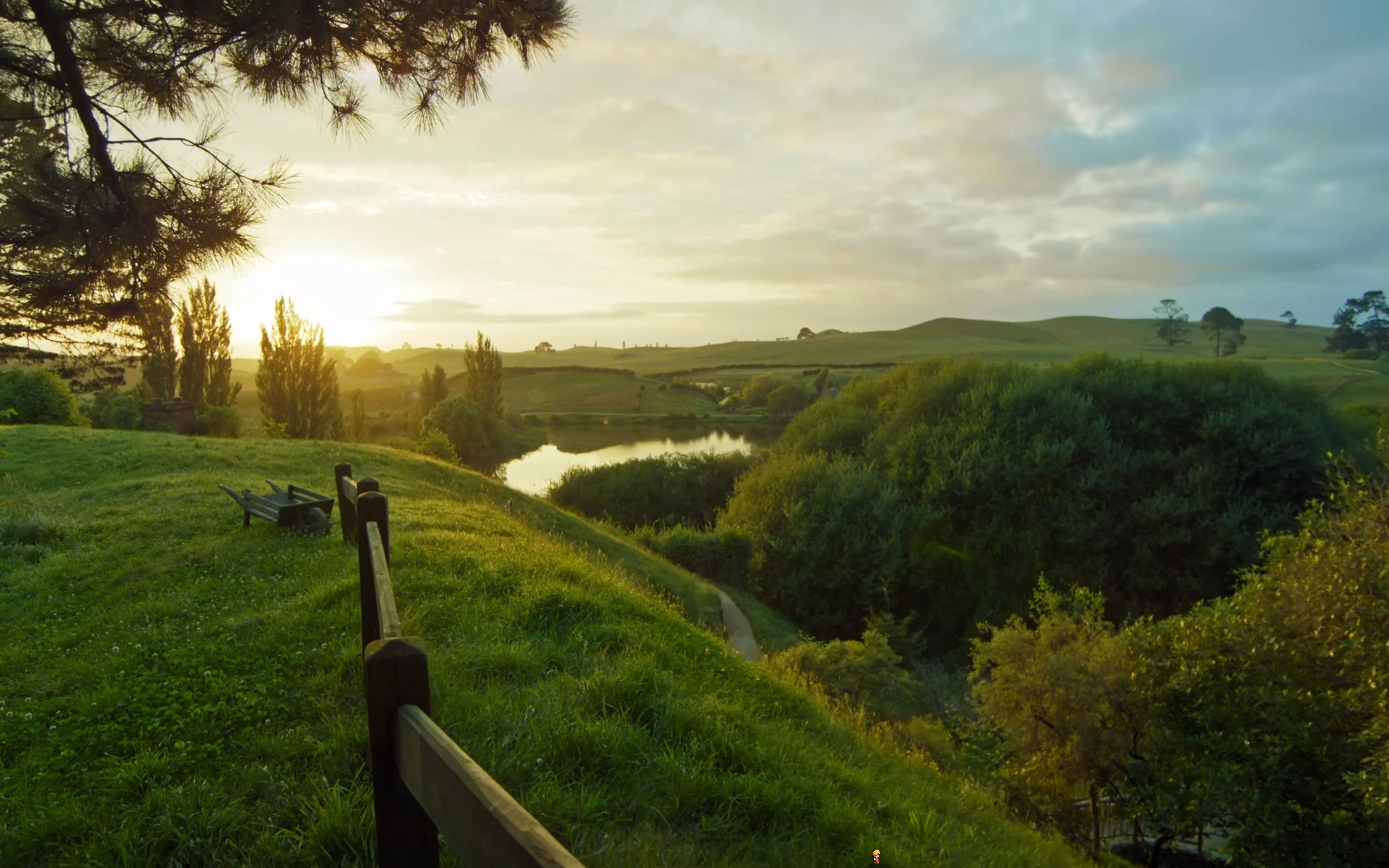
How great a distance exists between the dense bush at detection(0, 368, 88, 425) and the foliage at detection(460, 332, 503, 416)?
2713 centimetres

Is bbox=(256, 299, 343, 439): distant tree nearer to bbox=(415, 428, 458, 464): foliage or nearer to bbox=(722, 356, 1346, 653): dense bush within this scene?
bbox=(415, 428, 458, 464): foliage

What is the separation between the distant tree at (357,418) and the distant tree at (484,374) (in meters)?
Result: 8.33

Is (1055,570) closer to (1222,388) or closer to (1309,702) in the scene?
(1222,388)

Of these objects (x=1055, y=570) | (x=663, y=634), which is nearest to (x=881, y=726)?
(x=663, y=634)

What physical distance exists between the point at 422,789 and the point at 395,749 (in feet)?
0.78

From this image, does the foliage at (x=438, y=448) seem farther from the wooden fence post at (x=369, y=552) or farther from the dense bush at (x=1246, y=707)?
the wooden fence post at (x=369, y=552)

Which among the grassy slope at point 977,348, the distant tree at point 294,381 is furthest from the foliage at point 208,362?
the grassy slope at point 977,348

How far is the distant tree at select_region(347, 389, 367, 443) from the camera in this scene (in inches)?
1714

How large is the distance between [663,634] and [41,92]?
20.0ft

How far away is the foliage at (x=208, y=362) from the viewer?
35.7 m

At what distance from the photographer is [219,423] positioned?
2856cm

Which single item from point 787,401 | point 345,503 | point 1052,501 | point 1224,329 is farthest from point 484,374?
point 1224,329

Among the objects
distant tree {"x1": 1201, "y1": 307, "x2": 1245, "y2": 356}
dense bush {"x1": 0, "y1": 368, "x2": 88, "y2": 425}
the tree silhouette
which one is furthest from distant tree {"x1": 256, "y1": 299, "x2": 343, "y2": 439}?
distant tree {"x1": 1201, "y1": 307, "x2": 1245, "y2": 356}

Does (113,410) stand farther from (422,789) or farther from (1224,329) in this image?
(1224,329)
